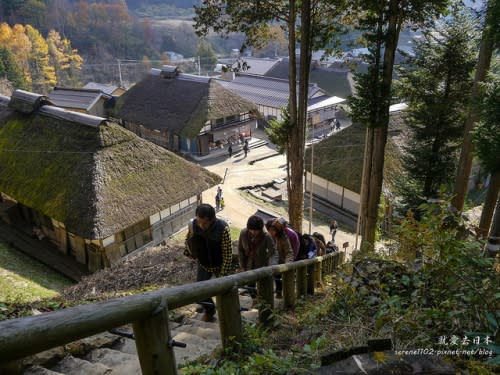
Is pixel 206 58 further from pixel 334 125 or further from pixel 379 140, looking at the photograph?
pixel 379 140

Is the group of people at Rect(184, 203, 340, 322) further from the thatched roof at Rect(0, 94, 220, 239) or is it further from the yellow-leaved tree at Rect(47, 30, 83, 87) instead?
the yellow-leaved tree at Rect(47, 30, 83, 87)

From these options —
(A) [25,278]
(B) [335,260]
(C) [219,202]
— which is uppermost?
(B) [335,260]

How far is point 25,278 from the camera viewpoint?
32.9 ft

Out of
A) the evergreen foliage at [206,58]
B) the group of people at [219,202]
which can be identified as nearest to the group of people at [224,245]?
the group of people at [219,202]

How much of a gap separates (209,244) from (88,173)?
9388 mm

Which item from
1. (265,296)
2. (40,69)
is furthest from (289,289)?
(40,69)

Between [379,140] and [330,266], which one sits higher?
[379,140]

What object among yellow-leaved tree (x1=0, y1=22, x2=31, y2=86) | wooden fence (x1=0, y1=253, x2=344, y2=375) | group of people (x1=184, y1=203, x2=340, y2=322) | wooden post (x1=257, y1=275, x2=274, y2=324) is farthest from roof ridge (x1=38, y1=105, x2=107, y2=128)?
yellow-leaved tree (x1=0, y1=22, x2=31, y2=86)

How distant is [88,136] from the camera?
13.6 m

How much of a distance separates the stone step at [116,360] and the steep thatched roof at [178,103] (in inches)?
857

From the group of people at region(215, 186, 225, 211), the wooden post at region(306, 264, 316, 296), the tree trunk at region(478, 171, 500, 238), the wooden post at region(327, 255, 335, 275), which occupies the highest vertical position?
the wooden post at region(306, 264, 316, 296)

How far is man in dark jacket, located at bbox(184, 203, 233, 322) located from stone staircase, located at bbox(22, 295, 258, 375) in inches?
24.3

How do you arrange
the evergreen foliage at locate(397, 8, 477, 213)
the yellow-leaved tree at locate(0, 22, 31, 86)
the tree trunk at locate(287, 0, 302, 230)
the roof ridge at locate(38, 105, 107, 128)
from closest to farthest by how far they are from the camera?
the tree trunk at locate(287, 0, 302, 230), the evergreen foliage at locate(397, 8, 477, 213), the roof ridge at locate(38, 105, 107, 128), the yellow-leaved tree at locate(0, 22, 31, 86)

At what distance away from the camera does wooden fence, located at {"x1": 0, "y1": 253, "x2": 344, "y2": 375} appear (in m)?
1.34
